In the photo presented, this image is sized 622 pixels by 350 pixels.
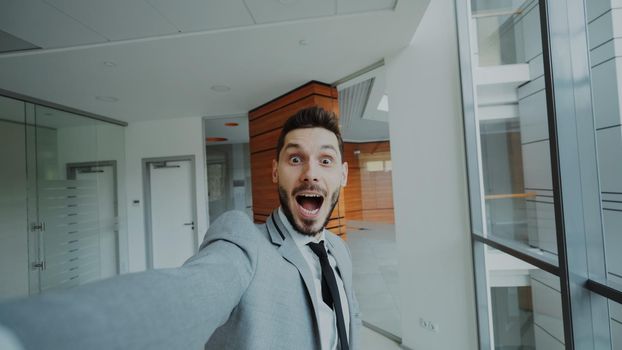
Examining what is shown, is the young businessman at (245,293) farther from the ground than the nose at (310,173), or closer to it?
closer to it

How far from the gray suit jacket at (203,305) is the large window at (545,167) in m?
1.36

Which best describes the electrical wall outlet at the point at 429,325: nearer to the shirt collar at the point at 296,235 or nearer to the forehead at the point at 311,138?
the shirt collar at the point at 296,235

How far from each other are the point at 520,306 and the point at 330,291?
9.84 ft

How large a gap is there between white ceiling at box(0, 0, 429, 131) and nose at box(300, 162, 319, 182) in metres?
1.76

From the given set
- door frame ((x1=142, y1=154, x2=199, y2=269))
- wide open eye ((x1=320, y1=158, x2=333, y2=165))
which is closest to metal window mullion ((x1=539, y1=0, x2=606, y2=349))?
wide open eye ((x1=320, y1=158, x2=333, y2=165))

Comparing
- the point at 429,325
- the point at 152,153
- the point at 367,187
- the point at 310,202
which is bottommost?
the point at 429,325

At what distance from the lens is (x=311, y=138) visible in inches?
41.3

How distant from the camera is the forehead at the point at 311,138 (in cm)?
104

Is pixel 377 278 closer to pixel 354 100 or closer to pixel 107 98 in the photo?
pixel 354 100

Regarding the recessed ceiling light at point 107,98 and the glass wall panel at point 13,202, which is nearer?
the glass wall panel at point 13,202

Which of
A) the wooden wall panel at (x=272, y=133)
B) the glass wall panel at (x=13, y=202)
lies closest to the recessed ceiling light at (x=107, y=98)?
the glass wall panel at (x=13, y=202)

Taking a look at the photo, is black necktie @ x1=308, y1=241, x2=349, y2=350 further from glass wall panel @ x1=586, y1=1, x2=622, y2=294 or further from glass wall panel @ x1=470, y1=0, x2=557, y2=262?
glass wall panel @ x1=470, y1=0, x2=557, y2=262

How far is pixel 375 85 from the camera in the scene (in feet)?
15.0

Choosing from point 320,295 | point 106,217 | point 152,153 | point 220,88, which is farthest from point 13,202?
point 320,295
